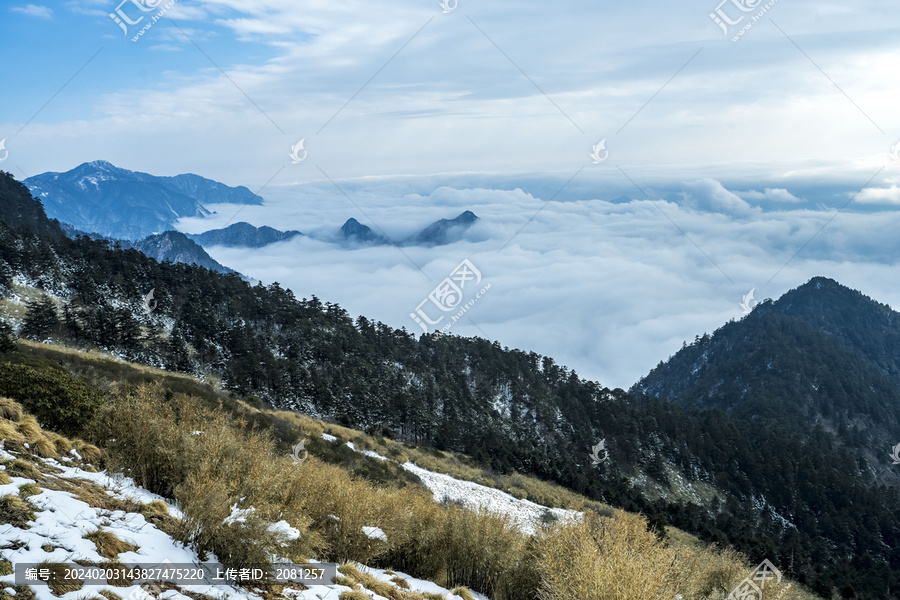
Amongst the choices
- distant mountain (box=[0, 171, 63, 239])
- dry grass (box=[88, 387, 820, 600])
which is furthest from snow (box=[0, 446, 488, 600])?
distant mountain (box=[0, 171, 63, 239])

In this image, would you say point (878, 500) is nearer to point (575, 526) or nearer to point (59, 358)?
point (575, 526)

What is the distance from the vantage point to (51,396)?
43.2ft

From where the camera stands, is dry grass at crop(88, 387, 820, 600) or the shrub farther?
dry grass at crop(88, 387, 820, 600)

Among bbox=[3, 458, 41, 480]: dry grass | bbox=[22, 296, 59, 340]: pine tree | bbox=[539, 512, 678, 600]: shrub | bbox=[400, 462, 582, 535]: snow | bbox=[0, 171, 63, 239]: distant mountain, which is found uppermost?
bbox=[0, 171, 63, 239]: distant mountain

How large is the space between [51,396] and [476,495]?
833 inches

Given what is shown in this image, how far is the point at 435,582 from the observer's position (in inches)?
454

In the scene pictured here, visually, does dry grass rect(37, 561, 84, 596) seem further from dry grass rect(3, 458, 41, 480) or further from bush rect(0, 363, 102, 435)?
bush rect(0, 363, 102, 435)

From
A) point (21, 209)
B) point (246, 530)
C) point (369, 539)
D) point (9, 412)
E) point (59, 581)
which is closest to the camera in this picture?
point (59, 581)

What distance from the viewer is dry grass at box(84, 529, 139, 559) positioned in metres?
6.64

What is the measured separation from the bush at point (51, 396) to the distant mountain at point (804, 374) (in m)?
123

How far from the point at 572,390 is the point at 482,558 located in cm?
8245

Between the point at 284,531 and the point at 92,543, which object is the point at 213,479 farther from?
the point at 92,543

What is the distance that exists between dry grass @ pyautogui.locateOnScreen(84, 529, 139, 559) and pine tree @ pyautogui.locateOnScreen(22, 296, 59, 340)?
45639mm

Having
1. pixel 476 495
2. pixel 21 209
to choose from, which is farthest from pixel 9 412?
pixel 21 209
